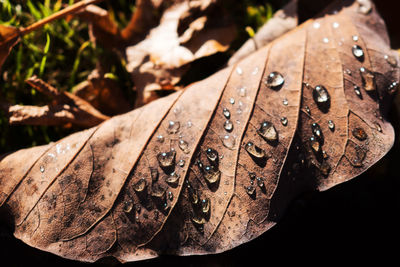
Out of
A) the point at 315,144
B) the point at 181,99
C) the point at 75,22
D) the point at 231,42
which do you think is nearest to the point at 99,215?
the point at 181,99

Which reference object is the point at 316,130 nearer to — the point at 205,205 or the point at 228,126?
the point at 228,126

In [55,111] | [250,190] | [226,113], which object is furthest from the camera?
[55,111]

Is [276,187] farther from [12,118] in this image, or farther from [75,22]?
[75,22]

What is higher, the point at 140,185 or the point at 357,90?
the point at 357,90

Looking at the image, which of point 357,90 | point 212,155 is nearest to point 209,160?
point 212,155

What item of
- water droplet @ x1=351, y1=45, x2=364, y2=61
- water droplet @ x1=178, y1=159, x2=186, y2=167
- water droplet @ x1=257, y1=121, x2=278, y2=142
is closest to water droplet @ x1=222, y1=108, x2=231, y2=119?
water droplet @ x1=257, y1=121, x2=278, y2=142

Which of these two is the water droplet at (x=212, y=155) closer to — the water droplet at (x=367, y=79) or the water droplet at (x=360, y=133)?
the water droplet at (x=360, y=133)

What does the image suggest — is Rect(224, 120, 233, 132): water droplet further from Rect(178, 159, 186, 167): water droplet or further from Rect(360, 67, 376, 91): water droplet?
Rect(360, 67, 376, 91): water droplet

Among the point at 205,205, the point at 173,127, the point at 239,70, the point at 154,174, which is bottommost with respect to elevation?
the point at 205,205
